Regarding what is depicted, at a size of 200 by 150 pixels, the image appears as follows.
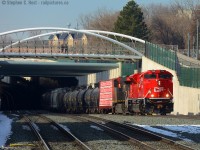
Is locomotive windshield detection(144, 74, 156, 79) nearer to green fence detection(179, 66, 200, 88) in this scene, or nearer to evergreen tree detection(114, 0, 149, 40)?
green fence detection(179, 66, 200, 88)

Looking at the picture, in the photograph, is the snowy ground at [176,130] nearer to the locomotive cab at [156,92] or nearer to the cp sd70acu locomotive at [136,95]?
the locomotive cab at [156,92]

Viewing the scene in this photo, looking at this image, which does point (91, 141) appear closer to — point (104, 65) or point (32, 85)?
point (104, 65)

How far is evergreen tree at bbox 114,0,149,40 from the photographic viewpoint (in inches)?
4451

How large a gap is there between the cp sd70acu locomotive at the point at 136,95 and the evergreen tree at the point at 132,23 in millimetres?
59660

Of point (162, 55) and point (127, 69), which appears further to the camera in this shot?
point (127, 69)

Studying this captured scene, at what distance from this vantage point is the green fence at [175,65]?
4975 centimetres

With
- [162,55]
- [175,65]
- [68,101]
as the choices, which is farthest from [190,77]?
[68,101]

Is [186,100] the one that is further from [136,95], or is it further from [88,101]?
[136,95]

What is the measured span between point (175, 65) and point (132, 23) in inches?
2292

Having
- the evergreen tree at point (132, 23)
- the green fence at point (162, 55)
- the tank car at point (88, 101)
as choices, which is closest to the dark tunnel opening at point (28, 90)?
the evergreen tree at point (132, 23)

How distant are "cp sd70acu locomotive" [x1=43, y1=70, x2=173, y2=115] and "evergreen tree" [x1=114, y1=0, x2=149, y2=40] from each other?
196 feet

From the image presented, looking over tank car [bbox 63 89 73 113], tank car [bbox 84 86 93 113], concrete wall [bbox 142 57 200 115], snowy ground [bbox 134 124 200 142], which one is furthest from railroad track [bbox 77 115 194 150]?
tank car [bbox 63 89 73 113]

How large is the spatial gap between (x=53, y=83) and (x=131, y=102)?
3143 inches

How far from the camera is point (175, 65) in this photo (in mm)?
56125
